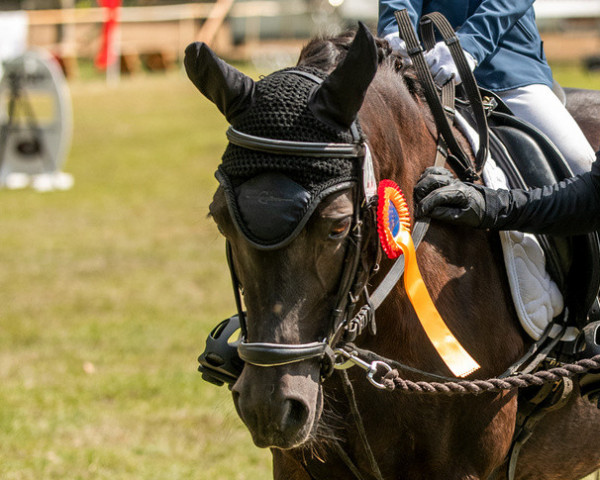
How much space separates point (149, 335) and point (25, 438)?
2.26m

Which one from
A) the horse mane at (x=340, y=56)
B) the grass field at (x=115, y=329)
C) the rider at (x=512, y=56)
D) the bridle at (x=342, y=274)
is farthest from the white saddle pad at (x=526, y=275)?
the grass field at (x=115, y=329)

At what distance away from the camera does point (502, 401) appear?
275 cm

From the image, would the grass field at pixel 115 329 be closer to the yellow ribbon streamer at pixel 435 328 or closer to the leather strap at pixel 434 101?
the yellow ribbon streamer at pixel 435 328

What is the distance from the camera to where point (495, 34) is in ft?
10.0

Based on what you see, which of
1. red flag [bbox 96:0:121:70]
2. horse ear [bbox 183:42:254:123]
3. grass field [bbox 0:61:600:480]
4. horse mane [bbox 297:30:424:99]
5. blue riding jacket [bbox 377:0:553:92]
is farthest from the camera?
red flag [bbox 96:0:121:70]

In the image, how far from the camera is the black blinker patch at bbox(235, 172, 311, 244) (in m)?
2.15

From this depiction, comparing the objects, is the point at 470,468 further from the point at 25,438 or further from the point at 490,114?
the point at 25,438

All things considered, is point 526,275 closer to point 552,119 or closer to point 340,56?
point 552,119

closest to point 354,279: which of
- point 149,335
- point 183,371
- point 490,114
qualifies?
point 490,114

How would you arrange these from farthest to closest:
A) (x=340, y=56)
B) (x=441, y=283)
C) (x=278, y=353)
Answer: (x=441, y=283)
(x=340, y=56)
(x=278, y=353)

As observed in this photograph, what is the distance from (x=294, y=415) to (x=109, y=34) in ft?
84.2

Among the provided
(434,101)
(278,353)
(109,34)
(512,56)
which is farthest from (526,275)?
(109,34)

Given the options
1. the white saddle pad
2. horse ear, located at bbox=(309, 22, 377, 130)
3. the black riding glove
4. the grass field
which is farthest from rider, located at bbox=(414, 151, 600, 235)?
the grass field

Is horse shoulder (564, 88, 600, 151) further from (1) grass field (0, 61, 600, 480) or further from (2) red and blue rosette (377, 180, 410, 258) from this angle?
(1) grass field (0, 61, 600, 480)
